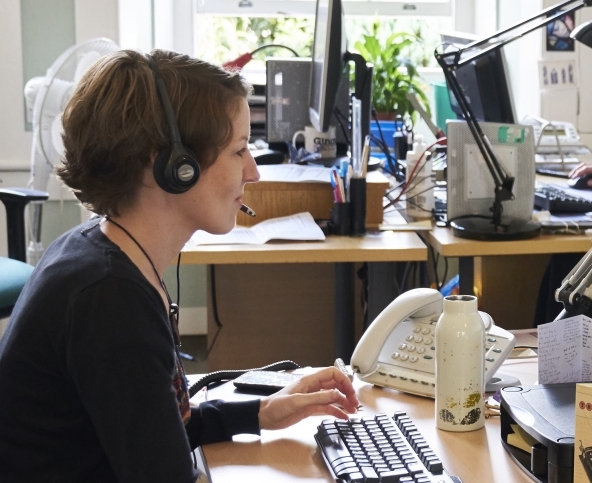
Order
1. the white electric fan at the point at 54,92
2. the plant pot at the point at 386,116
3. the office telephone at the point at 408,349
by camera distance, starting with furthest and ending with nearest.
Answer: the plant pot at the point at 386,116 → the white electric fan at the point at 54,92 → the office telephone at the point at 408,349

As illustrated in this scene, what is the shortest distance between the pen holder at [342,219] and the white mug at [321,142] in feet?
2.20

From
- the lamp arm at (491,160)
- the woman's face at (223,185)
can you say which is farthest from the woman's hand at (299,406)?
the lamp arm at (491,160)

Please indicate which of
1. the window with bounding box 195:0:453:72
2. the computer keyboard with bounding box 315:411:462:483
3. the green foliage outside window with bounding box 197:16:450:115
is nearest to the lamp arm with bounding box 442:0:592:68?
the computer keyboard with bounding box 315:411:462:483

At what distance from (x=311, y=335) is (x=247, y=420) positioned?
1578 mm

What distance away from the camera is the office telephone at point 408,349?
1.19 meters

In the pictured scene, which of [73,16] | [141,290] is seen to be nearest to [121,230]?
[141,290]

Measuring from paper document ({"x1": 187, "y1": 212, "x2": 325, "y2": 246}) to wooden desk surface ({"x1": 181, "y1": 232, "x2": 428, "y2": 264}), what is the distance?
27 millimetres

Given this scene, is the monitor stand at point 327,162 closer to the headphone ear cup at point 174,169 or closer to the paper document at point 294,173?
the paper document at point 294,173

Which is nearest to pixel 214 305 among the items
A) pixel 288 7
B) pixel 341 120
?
pixel 341 120

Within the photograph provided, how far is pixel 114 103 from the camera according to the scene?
0.94 m

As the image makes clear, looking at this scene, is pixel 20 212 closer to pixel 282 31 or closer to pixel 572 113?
pixel 282 31

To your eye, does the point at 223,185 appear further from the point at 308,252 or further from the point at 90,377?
the point at 308,252

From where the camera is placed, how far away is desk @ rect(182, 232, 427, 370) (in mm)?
1956

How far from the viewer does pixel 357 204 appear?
2129 mm
